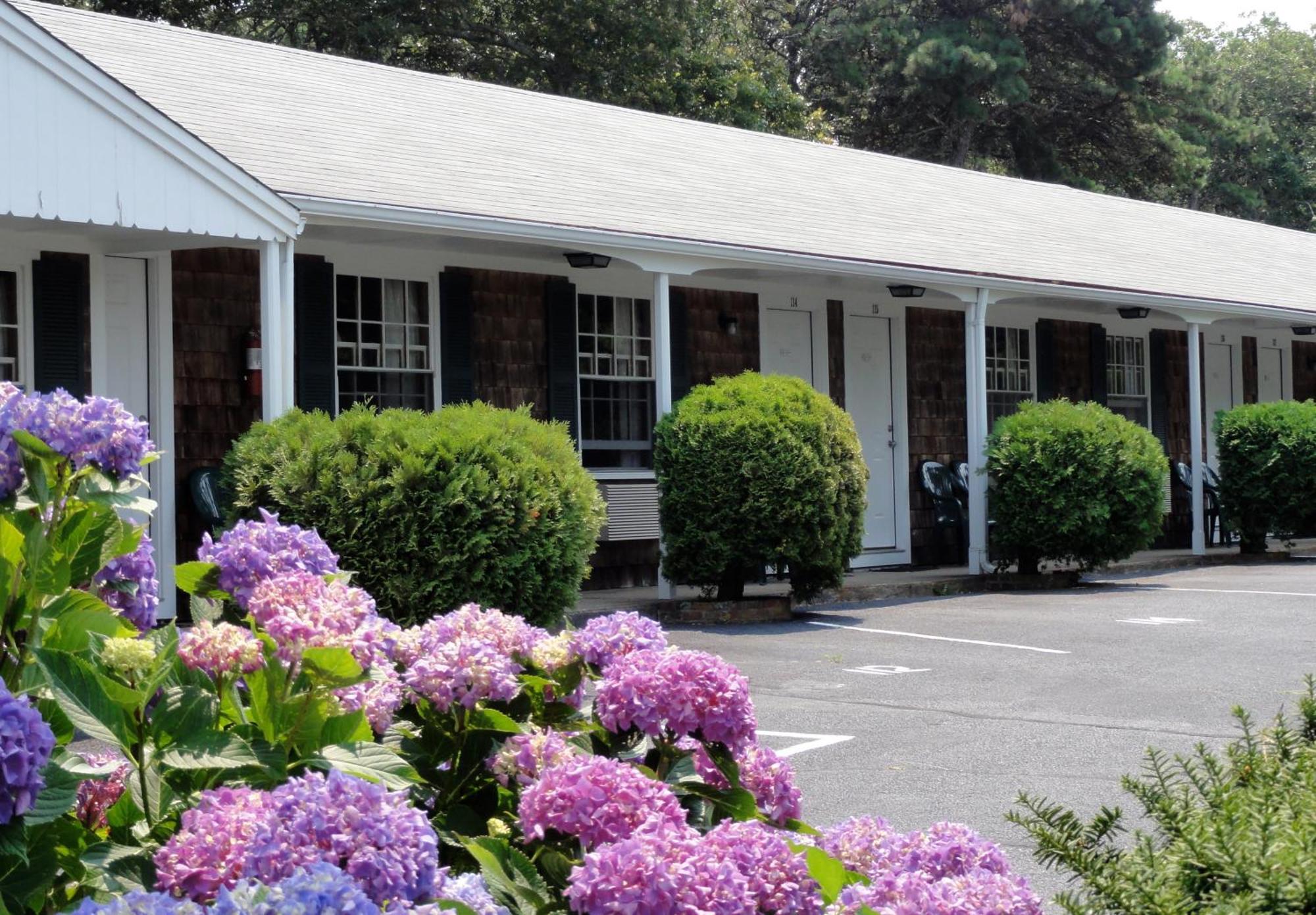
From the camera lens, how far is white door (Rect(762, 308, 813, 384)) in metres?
16.6

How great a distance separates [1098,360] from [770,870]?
61.8ft

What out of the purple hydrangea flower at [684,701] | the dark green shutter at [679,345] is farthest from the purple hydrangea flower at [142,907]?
the dark green shutter at [679,345]

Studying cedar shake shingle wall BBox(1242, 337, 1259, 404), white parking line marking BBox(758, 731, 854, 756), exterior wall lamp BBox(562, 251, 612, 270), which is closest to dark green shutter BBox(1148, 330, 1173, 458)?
cedar shake shingle wall BBox(1242, 337, 1259, 404)

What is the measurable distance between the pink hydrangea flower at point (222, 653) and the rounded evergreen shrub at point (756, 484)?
1048 centimetres

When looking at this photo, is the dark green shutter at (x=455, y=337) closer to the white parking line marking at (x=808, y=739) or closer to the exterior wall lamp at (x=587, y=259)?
the exterior wall lamp at (x=587, y=259)

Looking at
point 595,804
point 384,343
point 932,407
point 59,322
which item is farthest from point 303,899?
point 932,407

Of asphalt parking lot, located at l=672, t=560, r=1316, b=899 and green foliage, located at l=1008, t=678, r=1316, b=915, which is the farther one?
asphalt parking lot, located at l=672, t=560, r=1316, b=899

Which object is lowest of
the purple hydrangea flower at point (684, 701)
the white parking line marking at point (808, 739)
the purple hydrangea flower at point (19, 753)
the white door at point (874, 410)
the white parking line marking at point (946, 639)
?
the white parking line marking at point (808, 739)

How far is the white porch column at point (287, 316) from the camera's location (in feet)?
36.8

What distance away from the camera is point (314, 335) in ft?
42.1

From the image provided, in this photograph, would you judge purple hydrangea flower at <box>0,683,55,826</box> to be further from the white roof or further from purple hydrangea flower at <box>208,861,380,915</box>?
the white roof

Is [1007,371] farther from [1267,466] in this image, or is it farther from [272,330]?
[272,330]

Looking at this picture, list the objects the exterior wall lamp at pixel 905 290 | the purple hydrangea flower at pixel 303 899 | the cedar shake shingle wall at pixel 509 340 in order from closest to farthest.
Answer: the purple hydrangea flower at pixel 303 899 → the cedar shake shingle wall at pixel 509 340 → the exterior wall lamp at pixel 905 290

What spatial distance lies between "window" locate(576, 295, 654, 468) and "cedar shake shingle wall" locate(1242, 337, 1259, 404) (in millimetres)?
10703
